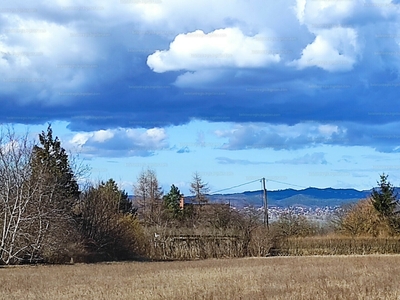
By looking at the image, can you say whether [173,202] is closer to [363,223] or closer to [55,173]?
[363,223]

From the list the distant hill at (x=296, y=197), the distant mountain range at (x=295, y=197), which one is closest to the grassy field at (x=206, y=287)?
the distant hill at (x=296, y=197)

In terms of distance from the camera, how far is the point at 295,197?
116 metres

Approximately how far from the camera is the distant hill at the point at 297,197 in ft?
210

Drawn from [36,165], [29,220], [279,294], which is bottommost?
[279,294]

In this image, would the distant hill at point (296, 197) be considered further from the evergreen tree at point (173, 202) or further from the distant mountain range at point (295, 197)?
the evergreen tree at point (173, 202)

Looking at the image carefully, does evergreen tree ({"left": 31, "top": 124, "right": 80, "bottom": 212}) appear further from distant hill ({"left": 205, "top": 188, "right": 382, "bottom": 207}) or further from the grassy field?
distant hill ({"left": 205, "top": 188, "right": 382, "bottom": 207})

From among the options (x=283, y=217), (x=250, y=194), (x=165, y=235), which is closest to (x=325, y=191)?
(x=250, y=194)

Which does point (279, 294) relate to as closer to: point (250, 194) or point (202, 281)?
point (202, 281)

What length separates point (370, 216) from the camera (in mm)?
51906

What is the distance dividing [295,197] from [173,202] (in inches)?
1967

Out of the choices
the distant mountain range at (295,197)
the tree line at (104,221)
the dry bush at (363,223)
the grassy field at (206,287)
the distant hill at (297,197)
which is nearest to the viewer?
the grassy field at (206,287)

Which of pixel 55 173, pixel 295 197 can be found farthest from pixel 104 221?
pixel 295 197

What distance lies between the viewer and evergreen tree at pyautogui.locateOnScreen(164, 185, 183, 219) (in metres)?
66.8

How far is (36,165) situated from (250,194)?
37.6 metres
